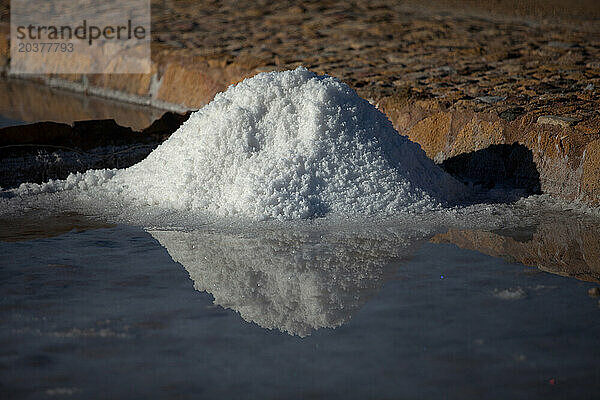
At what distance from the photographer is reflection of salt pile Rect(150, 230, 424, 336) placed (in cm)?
180

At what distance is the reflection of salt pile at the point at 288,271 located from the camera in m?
1.80

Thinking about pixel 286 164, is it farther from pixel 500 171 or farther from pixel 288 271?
pixel 500 171

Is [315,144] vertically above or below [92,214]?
above

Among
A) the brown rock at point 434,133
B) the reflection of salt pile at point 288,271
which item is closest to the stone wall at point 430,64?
the brown rock at point 434,133

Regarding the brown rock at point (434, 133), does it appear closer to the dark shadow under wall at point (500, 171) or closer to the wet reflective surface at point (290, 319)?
the dark shadow under wall at point (500, 171)

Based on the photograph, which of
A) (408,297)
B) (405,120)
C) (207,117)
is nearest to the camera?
(408,297)

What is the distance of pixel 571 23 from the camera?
6051mm

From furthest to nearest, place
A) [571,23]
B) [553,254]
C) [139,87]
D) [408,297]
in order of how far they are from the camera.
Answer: [571,23] → [139,87] → [553,254] → [408,297]

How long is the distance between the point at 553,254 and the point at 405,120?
1428 millimetres

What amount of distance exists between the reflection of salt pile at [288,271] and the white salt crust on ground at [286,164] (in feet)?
0.84

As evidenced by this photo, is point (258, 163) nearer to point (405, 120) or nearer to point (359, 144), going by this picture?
point (359, 144)

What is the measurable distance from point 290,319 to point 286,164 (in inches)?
41.7

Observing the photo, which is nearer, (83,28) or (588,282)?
(588,282)

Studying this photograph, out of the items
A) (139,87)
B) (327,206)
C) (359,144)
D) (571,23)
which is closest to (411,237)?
(327,206)
